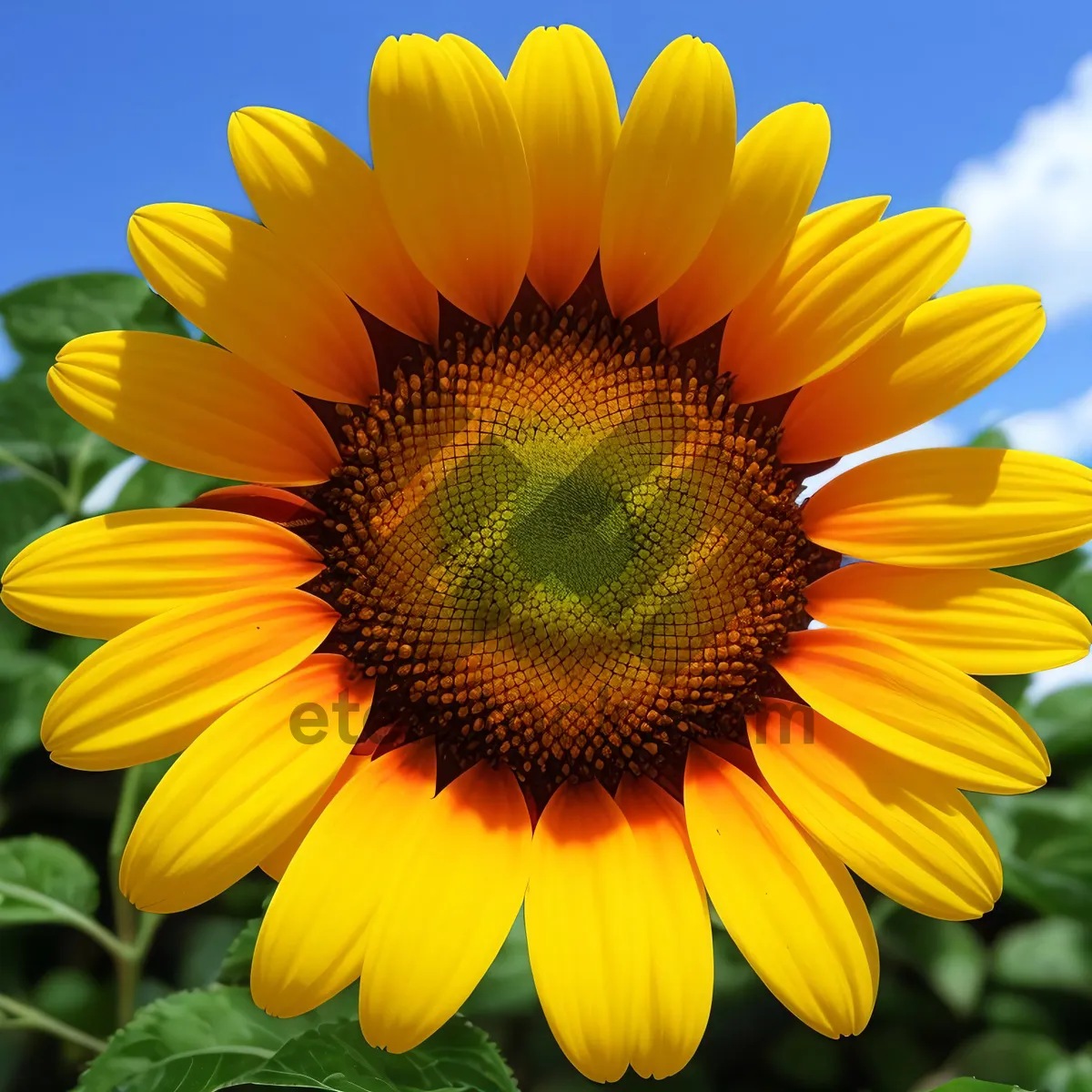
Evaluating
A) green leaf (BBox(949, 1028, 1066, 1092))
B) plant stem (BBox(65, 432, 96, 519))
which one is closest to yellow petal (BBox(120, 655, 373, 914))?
plant stem (BBox(65, 432, 96, 519))

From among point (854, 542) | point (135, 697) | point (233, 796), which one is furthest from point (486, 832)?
point (854, 542)

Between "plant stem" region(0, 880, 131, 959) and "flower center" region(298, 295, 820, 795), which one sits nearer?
"flower center" region(298, 295, 820, 795)

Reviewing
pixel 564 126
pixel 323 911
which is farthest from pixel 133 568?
pixel 564 126

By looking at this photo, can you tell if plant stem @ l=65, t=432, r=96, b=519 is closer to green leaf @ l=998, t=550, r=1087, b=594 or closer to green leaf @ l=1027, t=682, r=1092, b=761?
green leaf @ l=998, t=550, r=1087, b=594

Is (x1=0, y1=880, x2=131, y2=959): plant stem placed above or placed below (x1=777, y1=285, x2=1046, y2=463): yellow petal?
below

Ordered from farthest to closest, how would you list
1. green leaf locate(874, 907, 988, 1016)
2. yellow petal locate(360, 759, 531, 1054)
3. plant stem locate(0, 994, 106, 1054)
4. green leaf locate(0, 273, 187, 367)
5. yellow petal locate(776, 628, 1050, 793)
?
green leaf locate(0, 273, 187, 367) < green leaf locate(874, 907, 988, 1016) < plant stem locate(0, 994, 106, 1054) < yellow petal locate(776, 628, 1050, 793) < yellow petal locate(360, 759, 531, 1054)

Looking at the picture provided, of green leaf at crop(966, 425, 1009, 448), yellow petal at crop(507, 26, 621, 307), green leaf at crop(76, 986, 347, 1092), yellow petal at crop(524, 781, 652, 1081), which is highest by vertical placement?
green leaf at crop(966, 425, 1009, 448)

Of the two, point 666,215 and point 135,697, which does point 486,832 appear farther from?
point 666,215

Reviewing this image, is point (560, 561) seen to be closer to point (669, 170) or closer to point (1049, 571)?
point (669, 170)
